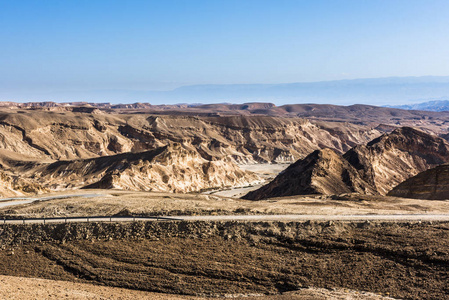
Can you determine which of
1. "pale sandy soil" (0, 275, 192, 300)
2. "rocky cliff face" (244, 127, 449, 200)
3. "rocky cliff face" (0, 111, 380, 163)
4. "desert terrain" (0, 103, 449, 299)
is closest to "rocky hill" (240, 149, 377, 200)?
"rocky cliff face" (244, 127, 449, 200)

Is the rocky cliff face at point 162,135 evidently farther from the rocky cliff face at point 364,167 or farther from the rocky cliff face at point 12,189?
the rocky cliff face at point 12,189

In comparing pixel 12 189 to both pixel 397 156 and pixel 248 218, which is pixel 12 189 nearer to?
Result: pixel 248 218

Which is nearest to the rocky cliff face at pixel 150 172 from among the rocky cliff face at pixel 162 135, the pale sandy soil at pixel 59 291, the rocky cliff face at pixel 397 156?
the rocky cliff face at pixel 397 156

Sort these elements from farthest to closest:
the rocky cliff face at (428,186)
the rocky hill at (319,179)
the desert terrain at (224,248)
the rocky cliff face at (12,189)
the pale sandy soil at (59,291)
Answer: the rocky hill at (319,179)
the rocky cliff face at (12,189)
the rocky cliff face at (428,186)
the desert terrain at (224,248)
the pale sandy soil at (59,291)

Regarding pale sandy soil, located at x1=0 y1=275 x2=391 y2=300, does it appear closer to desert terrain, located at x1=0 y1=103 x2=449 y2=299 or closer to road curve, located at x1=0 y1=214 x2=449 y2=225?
desert terrain, located at x1=0 y1=103 x2=449 y2=299

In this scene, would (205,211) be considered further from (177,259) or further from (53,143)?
(53,143)

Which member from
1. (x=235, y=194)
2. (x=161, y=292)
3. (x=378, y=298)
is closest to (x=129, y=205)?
(x=161, y=292)
